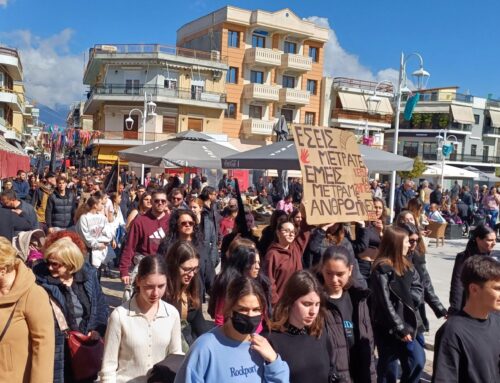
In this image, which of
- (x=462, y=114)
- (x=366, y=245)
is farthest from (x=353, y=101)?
(x=366, y=245)

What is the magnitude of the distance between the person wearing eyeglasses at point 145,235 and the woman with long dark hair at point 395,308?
8.16ft

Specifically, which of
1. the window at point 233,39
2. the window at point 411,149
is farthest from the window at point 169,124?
the window at point 411,149

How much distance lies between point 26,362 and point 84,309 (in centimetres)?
91

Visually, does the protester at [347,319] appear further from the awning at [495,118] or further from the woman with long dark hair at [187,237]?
the awning at [495,118]

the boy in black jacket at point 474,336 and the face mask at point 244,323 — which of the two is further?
the boy in black jacket at point 474,336

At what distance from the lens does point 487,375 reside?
2.85m

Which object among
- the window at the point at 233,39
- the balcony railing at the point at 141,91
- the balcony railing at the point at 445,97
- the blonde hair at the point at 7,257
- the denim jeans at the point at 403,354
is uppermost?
the window at the point at 233,39

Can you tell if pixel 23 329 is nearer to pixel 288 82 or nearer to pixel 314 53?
pixel 288 82

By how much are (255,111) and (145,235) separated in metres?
38.4

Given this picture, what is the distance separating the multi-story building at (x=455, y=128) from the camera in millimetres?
58062

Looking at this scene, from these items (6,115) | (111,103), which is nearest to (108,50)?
(111,103)

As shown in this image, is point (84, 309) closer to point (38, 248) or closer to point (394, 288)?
point (38, 248)

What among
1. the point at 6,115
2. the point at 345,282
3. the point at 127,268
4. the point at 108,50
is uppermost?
the point at 108,50

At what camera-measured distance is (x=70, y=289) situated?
3.75 metres
